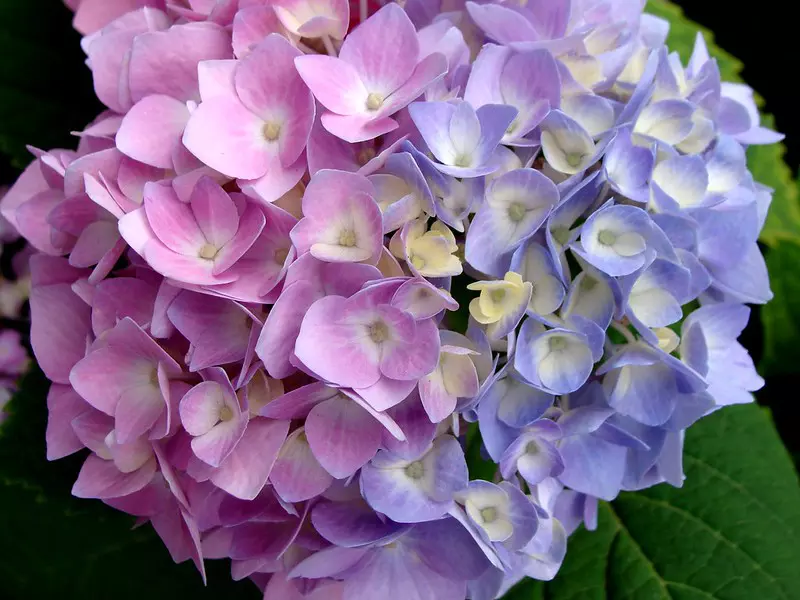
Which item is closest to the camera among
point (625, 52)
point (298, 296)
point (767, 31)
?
point (298, 296)

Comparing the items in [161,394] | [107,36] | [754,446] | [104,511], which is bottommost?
[104,511]

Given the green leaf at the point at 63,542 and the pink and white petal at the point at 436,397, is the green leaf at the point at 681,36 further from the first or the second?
the green leaf at the point at 63,542

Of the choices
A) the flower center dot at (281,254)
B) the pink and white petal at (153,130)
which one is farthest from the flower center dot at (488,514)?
the pink and white petal at (153,130)

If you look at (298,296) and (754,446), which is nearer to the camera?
(298,296)

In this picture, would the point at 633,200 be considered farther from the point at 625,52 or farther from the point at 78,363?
the point at 78,363

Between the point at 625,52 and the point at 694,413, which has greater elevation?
the point at 625,52

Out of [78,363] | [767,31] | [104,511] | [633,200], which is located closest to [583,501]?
[633,200]
